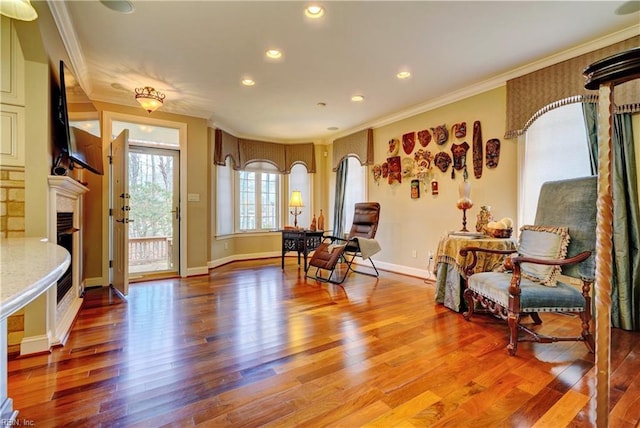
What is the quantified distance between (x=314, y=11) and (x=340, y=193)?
12.4ft

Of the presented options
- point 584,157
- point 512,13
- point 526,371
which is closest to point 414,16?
point 512,13

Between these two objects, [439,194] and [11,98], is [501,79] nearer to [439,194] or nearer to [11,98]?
[439,194]

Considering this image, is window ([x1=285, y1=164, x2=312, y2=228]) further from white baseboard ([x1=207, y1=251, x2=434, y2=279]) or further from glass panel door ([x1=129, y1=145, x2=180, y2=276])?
glass panel door ([x1=129, y1=145, x2=180, y2=276])

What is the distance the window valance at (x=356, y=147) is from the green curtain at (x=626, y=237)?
3070 mm

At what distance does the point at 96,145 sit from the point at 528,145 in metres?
4.69

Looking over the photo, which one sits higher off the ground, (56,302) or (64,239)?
(64,239)

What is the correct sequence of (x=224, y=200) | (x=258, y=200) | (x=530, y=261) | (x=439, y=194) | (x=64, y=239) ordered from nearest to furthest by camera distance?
(x=530, y=261)
(x=64, y=239)
(x=439, y=194)
(x=224, y=200)
(x=258, y=200)

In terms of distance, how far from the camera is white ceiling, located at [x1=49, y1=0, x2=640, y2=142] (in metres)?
2.26

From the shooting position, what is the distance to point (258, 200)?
6.18 meters

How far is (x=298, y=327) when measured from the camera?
2.52 metres

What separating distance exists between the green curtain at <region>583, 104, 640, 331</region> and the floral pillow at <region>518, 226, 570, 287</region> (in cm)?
69

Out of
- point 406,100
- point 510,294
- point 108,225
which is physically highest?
point 406,100

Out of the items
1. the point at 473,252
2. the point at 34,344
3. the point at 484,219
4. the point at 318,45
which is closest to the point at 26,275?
the point at 34,344

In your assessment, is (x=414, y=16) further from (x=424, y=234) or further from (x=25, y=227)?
(x=25, y=227)
